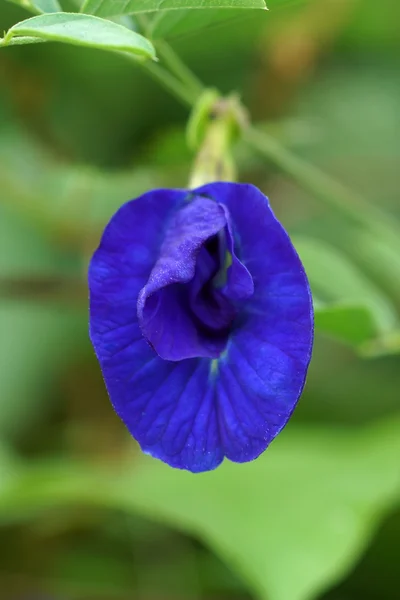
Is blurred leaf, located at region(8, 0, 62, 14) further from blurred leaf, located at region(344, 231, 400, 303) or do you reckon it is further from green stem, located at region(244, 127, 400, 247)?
blurred leaf, located at region(344, 231, 400, 303)

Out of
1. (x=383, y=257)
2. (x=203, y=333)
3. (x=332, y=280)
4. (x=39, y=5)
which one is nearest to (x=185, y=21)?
(x=39, y=5)

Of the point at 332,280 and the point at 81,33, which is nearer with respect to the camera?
the point at 81,33

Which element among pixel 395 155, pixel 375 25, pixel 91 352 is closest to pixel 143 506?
pixel 91 352

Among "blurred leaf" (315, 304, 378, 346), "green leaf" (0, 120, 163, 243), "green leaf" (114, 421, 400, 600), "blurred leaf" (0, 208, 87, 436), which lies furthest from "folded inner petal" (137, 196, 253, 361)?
"blurred leaf" (0, 208, 87, 436)

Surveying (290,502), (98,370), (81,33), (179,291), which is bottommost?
(290,502)

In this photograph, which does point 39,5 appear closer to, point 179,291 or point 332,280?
point 179,291

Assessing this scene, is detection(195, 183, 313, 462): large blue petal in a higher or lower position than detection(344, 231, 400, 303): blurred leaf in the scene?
lower

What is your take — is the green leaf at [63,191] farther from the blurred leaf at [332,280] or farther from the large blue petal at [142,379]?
the large blue petal at [142,379]
